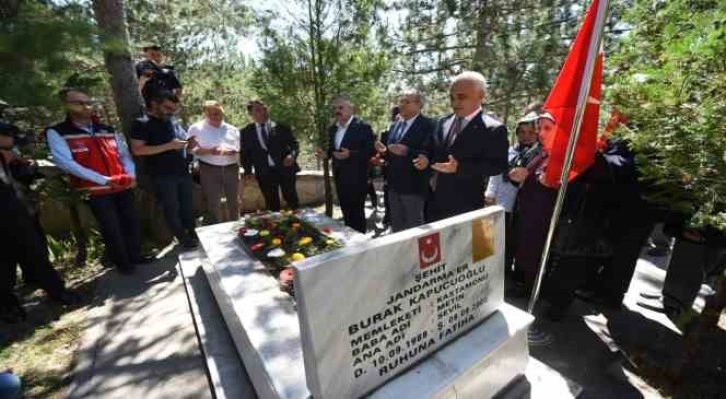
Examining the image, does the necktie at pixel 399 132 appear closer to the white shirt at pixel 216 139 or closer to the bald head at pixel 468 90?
the bald head at pixel 468 90

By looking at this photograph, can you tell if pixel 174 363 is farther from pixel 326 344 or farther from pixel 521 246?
pixel 521 246

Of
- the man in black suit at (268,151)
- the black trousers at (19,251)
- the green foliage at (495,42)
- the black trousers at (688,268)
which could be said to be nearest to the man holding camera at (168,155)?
the man in black suit at (268,151)

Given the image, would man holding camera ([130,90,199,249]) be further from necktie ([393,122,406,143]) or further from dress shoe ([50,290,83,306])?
necktie ([393,122,406,143])

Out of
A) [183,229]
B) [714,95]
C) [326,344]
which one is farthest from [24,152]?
[714,95]

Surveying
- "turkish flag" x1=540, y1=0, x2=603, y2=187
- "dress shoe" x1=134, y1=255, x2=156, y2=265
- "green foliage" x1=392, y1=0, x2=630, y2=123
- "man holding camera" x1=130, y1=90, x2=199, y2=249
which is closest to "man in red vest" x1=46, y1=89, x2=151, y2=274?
"dress shoe" x1=134, y1=255, x2=156, y2=265

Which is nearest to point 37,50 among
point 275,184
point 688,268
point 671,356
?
point 671,356

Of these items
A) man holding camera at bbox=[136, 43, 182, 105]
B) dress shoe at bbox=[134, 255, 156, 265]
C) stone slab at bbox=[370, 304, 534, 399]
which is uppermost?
man holding camera at bbox=[136, 43, 182, 105]

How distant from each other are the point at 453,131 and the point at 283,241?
5.51 feet

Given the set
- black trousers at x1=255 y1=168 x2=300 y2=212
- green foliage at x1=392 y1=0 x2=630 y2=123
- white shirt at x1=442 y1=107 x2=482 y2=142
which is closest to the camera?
white shirt at x1=442 y1=107 x2=482 y2=142

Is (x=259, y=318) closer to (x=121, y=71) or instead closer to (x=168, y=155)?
(x=168, y=155)

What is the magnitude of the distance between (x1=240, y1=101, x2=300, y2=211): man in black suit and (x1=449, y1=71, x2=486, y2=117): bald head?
2905 millimetres

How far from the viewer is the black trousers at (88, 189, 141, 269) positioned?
345 cm

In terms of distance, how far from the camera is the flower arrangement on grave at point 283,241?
265 cm

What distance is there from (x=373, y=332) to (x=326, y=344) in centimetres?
22
